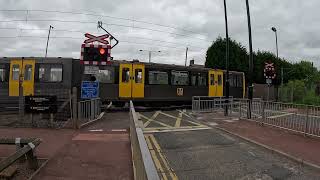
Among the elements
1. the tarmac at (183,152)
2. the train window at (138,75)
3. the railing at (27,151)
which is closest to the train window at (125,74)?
the train window at (138,75)

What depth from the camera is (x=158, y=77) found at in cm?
2564

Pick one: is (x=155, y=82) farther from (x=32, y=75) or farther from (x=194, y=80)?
(x=32, y=75)

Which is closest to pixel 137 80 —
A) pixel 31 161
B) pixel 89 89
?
pixel 89 89

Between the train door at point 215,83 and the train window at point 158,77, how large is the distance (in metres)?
4.46

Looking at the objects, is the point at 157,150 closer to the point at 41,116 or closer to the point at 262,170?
the point at 262,170

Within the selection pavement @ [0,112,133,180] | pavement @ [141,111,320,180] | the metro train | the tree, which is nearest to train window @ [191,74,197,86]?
the metro train

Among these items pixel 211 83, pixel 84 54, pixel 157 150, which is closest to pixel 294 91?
pixel 211 83

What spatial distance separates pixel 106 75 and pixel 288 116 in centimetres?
1177

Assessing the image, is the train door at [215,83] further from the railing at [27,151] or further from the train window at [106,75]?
the railing at [27,151]

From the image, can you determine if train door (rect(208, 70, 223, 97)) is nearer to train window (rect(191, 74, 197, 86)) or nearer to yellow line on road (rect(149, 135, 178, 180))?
train window (rect(191, 74, 197, 86))

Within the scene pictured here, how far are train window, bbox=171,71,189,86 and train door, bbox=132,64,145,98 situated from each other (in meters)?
2.65

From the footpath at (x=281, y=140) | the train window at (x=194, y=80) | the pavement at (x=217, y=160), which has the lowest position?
the pavement at (x=217, y=160)

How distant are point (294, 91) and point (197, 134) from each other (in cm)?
2399

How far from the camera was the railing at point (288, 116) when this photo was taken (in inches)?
539
